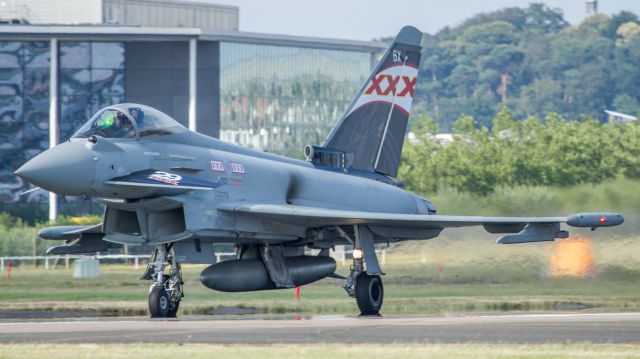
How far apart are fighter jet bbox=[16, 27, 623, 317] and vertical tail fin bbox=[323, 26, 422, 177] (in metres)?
0.41

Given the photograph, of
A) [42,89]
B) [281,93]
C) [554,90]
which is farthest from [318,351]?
[554,90]

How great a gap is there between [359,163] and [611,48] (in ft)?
578

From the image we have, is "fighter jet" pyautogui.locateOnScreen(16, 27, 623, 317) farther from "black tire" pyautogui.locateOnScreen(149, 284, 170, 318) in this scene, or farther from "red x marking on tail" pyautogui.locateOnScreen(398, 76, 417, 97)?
"red x marking on tail" pyautogui.locateOnScreen(398, 76, 417, 97)

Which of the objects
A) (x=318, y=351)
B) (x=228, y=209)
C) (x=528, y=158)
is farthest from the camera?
(x=528, y=158)

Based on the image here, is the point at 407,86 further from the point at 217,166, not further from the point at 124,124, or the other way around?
the point at 124,124

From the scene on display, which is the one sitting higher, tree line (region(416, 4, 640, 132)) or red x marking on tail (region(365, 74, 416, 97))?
tree line (region(416, 4, 640, 132))

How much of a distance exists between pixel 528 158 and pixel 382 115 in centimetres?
2977

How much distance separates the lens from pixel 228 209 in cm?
2339

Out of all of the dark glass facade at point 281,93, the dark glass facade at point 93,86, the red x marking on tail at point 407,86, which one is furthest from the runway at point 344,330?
the dark glass facade at point 281,93

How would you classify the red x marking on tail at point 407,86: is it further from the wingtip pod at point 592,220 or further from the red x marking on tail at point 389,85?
the wingtip pod at point 592,220

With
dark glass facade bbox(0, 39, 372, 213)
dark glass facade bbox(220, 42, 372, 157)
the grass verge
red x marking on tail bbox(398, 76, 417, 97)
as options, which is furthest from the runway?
dark glass facade bbox(220, 42, 372, 157)

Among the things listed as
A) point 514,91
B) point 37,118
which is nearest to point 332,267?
point 37,118

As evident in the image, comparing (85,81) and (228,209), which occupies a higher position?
(85,81)

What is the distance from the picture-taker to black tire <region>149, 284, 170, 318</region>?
2244 centimetres
